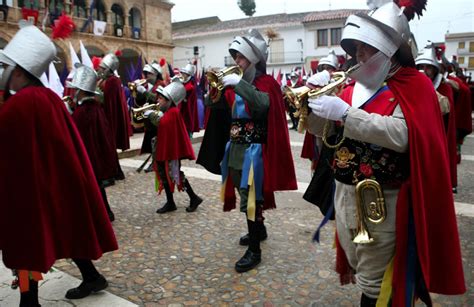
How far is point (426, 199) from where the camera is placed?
1959 mm

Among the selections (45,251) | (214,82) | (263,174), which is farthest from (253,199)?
(45,251)

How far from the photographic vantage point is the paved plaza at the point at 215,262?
3.10m

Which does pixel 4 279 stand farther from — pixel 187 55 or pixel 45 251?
pixel 187 55

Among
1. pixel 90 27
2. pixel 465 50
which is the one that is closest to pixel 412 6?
pixel 90 27

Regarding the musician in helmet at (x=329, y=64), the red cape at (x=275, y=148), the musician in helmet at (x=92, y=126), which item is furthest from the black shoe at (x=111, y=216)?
the musician in helmet at (x=329, y=64)

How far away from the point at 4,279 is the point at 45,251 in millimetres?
1346

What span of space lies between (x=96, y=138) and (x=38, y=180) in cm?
220

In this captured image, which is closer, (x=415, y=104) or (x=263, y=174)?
(x=415, y=104)

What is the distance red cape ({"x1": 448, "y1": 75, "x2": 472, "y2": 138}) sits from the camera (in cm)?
670

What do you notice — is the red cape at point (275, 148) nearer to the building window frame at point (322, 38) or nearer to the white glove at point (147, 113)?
the white glove at point (147, 113)

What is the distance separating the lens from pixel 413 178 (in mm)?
1922

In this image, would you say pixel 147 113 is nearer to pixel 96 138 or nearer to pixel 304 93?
pixel 96 138

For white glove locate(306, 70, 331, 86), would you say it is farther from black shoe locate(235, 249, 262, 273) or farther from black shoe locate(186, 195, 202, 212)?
black shoe locate(186, 195, 202, 212)

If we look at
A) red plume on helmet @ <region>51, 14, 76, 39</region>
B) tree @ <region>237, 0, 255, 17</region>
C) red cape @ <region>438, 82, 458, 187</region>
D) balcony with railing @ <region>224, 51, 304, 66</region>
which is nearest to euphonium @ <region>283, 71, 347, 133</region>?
red cape @ <region>438, 82, 458, 187</region>
